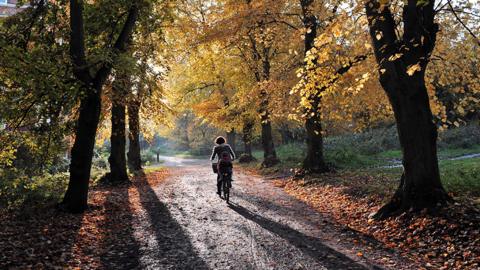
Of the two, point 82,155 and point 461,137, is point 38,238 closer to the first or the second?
point 82,155

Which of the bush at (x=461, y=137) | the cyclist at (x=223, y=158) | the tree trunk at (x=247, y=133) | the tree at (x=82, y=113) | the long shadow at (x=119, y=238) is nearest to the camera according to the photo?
the long shadow at (x=119, y=238)

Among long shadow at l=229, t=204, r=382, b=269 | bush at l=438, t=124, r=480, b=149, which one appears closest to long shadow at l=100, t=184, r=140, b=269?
long shadow at l=229, t=204, r=382, b=269

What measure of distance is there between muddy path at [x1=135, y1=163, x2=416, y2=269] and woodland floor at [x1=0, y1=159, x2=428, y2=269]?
0.05 ft

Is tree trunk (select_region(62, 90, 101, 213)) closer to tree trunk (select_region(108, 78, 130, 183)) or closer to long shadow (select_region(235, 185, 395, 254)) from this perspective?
long shadow (select_region(235, 185, 395, 254))

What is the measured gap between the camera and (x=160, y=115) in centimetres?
1727

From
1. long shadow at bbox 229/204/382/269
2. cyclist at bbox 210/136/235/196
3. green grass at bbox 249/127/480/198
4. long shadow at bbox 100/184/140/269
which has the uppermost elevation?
cyclist at bbox 210/136/235/196

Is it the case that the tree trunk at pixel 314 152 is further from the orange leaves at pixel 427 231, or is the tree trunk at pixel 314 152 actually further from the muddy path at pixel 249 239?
the orange leaves at pixel 427 231

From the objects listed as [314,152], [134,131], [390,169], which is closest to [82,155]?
[134,131]

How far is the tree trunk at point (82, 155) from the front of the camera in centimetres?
962

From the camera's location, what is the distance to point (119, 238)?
7824mm

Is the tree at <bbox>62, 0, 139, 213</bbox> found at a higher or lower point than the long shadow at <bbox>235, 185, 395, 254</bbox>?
higher

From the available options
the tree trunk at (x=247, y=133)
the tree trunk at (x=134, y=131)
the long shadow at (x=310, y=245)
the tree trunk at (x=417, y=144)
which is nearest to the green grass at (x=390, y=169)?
the tree trunk at (x=417, y=144)

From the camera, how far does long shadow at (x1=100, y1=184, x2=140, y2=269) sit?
632 centimetres

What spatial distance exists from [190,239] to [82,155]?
3968 mm
